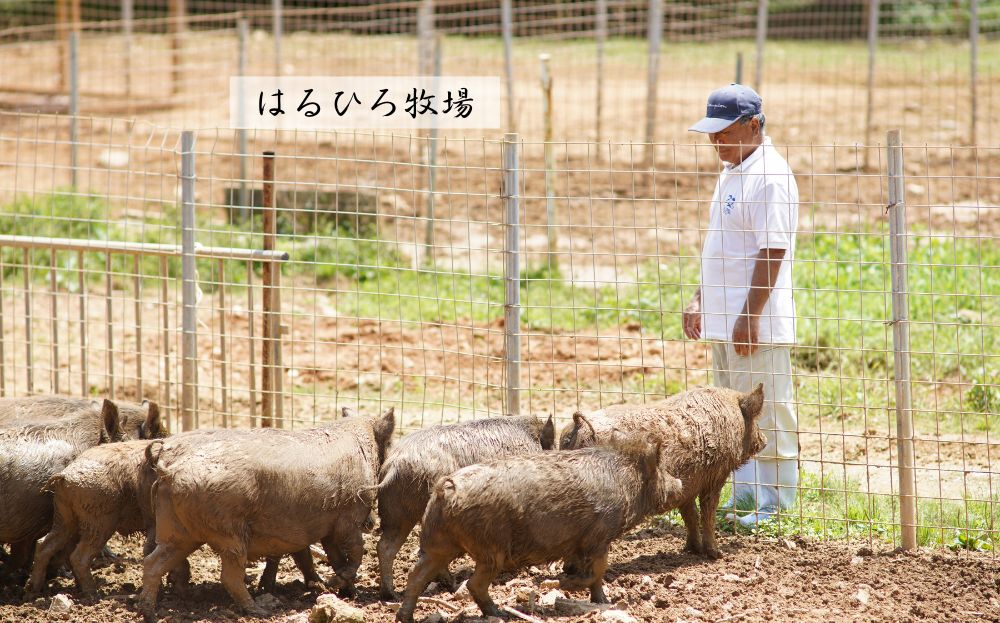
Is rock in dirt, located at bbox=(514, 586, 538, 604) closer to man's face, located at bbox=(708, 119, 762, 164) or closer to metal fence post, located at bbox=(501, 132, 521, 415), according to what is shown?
metal fence post, located at bbox=(501, 132, 521, 415)

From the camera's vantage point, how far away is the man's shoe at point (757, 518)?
6.05 meters

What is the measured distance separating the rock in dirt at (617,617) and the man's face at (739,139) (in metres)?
2.50

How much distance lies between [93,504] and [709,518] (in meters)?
2.96

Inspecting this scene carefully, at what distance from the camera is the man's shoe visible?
6047 millimetres

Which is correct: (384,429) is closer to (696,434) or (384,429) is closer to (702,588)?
(696,434)

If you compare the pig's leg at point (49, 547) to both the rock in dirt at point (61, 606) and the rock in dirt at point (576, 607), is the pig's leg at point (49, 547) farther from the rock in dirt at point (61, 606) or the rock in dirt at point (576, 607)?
the rock in dirt at point (576, 607)

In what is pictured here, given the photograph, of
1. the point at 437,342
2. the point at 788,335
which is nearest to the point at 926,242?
the point at 437,342

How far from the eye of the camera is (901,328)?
5637 mm

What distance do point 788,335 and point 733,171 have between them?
2.99ft

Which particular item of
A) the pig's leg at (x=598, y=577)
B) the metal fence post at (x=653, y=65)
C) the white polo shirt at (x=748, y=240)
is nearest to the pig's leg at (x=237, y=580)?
the pig's leg at (x=598, y=577)

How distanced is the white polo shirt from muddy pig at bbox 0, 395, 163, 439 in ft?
9.67

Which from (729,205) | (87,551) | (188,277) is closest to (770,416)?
(729,205)

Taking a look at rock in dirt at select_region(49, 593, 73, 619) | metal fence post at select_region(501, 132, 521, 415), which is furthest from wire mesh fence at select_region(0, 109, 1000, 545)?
rock in dirt at select_region(49, 593, 73, 619)

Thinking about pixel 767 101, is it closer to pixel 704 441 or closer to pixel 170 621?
pixel 704 441
